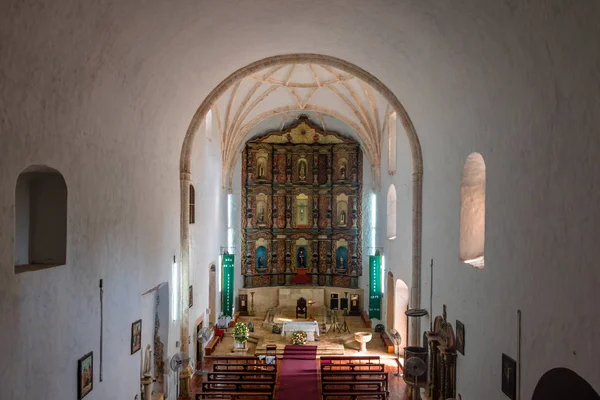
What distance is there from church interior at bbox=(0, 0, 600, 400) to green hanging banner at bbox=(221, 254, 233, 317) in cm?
260

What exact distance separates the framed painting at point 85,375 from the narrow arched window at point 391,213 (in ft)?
49.0

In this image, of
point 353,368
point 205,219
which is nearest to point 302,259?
point 205,219

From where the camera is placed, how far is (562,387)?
6332 millimetres

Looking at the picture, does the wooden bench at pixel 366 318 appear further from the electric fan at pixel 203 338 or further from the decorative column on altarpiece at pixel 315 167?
the electric fan at pixel 203 338

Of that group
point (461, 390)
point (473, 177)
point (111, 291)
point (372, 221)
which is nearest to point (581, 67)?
point (473, 177)

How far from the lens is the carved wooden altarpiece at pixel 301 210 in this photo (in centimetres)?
2823

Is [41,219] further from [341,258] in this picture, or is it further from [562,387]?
[341,258]

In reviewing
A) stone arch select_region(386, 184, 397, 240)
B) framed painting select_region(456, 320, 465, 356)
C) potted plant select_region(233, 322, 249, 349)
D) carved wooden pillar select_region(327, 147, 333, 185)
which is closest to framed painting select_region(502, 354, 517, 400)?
framed painting select_region(456, 320, 465, 356)

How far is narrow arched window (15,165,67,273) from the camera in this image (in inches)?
316

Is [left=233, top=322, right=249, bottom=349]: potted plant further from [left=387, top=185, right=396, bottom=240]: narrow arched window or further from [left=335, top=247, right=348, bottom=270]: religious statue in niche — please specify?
[left=335, top=247, right=348, bottom=270]: religious statue in niche

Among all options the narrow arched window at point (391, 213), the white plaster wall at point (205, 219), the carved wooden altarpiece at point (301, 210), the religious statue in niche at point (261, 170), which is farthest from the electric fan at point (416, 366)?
the religious statue in niche at point (261, 170)

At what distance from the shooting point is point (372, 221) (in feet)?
90.0

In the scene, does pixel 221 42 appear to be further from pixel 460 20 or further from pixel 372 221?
pixel 372 221

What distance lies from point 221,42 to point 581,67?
29.1ft
